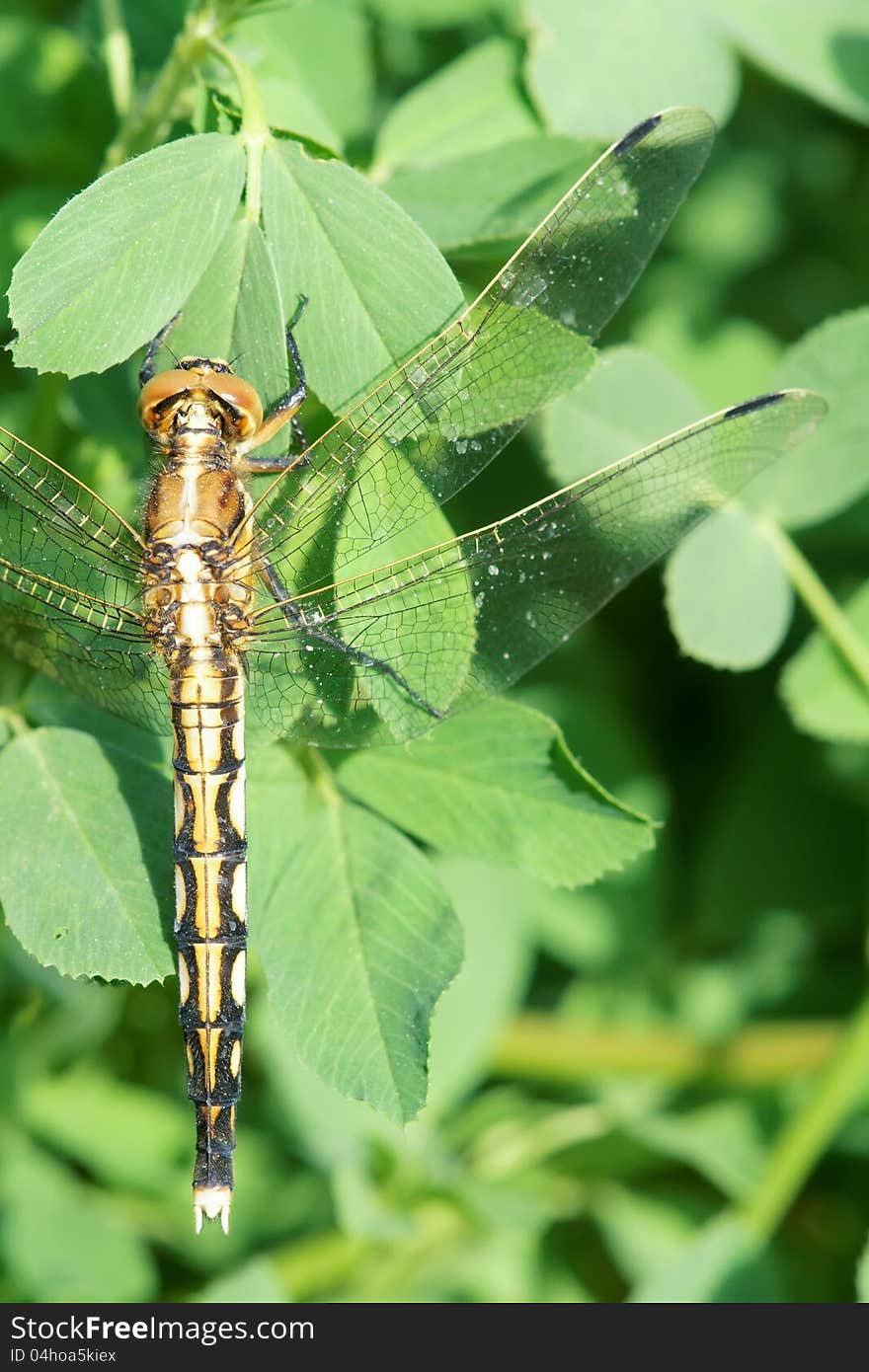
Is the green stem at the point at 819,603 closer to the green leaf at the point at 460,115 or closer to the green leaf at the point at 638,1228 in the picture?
the green leaf at the point at 460,115

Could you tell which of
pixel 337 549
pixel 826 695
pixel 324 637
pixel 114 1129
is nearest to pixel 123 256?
pixel 337 549

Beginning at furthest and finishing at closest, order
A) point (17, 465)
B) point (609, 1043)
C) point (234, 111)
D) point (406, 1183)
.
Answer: point (609, 1043) → point (406, 1183) → point (17, 465) → point (234, 111)

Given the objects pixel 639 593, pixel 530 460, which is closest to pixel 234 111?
pixel 530 460

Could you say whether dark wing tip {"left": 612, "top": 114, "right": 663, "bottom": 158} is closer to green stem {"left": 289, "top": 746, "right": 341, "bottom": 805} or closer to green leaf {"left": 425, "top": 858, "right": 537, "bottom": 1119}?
green stem {"left": 289, "top": 746, "right": 341, "bottom": 805}

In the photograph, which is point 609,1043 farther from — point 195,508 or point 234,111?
point 234,111

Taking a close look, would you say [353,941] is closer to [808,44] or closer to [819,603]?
[819,603]

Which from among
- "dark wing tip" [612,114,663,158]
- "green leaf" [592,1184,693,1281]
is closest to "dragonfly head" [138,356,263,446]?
"dark wing tip" [612,114,663,158]

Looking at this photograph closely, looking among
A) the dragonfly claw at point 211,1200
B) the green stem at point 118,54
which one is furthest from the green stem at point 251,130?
the dragonfly claw at point 211,1200
